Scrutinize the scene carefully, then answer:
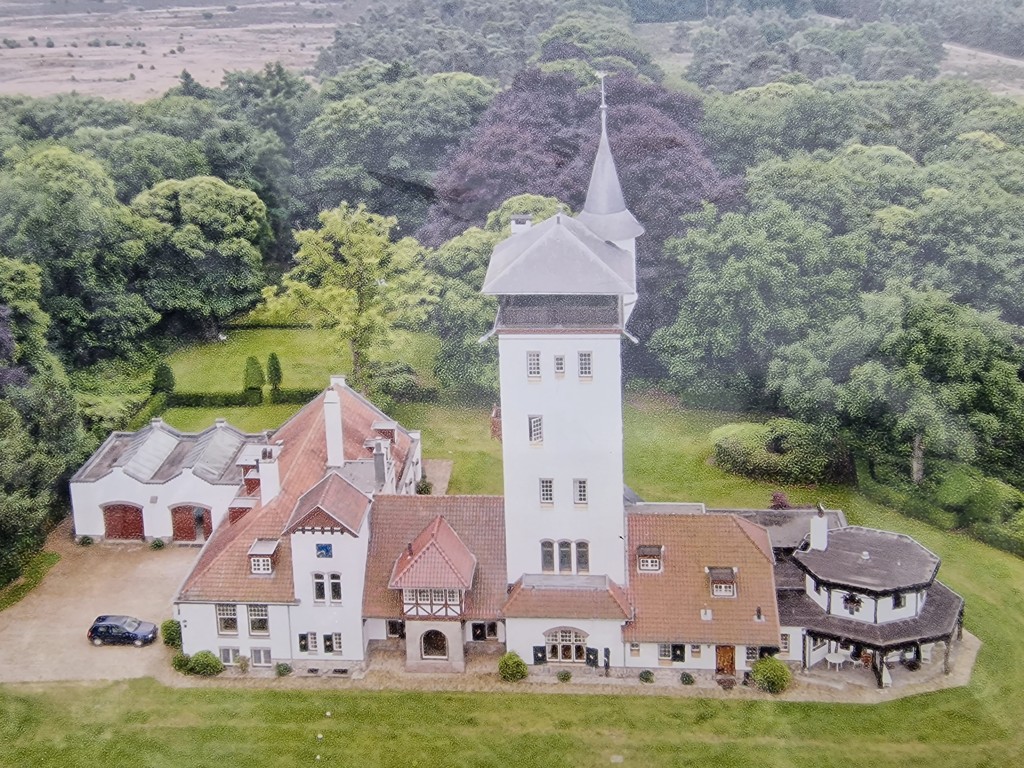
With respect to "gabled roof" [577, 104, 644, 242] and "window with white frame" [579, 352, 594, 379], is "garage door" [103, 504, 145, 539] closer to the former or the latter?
"window with white frame" [579, 352, 594, 379]

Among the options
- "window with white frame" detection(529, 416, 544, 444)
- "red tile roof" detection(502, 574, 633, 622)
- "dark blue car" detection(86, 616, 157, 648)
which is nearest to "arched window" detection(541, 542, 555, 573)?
"red tile roof" detection(502, 574, 633, 622)

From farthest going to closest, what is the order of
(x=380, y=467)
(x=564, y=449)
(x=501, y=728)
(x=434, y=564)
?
(x=380, y=467) → (x=434, y=564) → (x=564, y=449) → (x=501, y=728)

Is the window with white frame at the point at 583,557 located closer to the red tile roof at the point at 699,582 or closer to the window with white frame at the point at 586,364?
the red tile roof at the point at 699,582

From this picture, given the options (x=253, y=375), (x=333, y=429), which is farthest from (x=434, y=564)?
(x=253, y=375)

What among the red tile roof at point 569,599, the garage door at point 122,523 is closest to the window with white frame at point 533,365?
the red tile roof at point 569,599

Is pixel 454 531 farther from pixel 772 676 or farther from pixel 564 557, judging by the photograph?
A: pixel 772 676
